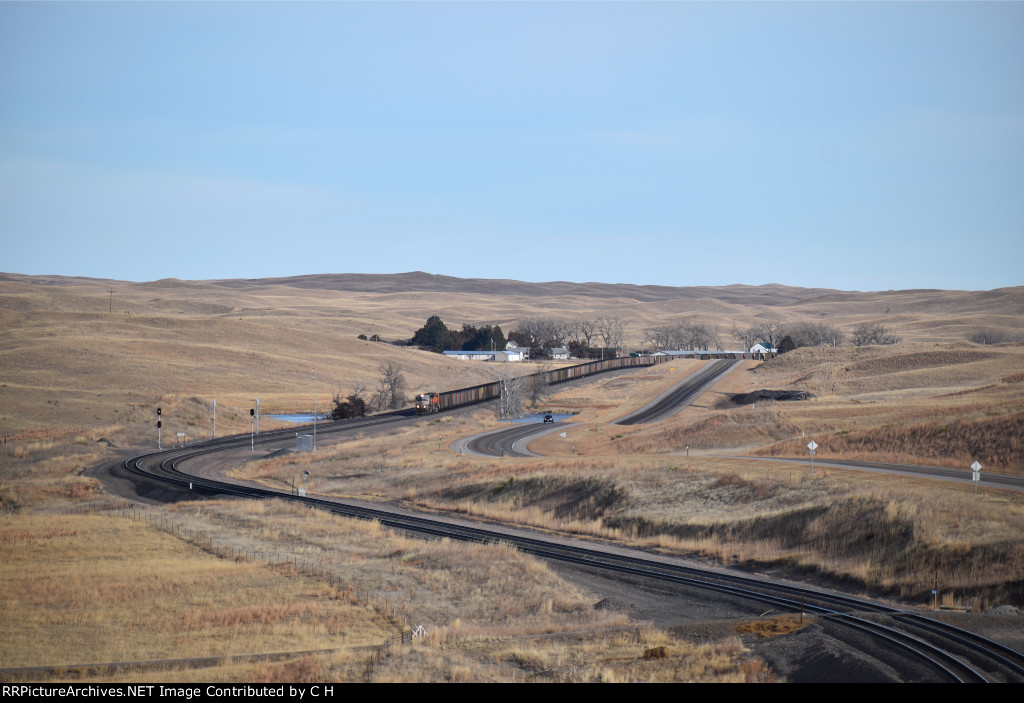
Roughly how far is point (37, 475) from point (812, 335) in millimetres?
163922

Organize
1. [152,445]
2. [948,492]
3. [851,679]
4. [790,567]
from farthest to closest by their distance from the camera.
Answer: [152,445] → [948,492] → [790,567] → [851,679]

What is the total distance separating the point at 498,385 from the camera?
11119 centimetres

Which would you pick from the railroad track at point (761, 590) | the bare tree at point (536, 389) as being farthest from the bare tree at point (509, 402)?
the railroad track at point (761, 590)

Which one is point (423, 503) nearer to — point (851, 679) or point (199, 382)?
point (851, 679)

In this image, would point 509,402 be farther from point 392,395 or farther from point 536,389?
point 392,395

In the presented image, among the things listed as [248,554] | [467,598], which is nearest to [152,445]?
[248,554]

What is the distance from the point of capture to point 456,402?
338 feet

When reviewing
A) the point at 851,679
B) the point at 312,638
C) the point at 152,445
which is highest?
the point at 851,679

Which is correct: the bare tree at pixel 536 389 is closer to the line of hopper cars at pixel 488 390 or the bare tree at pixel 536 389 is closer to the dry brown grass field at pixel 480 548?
the line of hopper cars at pixel 488 390

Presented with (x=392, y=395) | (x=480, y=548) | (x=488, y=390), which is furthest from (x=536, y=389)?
(x=480, y=548)

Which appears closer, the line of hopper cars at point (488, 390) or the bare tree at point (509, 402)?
the line of hopper cars at point (488, 390)

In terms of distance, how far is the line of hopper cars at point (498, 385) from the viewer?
9819cm

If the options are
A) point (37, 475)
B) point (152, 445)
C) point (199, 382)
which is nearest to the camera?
point (37, 475)

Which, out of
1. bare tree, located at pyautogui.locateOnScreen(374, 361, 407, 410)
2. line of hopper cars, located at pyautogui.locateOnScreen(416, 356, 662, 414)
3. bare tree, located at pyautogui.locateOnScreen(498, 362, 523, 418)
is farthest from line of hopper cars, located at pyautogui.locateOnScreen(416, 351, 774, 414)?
bare tree, located at pyautogui.locateOnScreen(374, 361, 407, 410)
